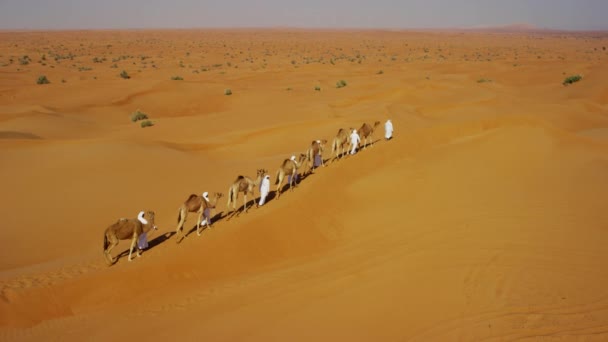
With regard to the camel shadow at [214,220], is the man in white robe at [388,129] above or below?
above

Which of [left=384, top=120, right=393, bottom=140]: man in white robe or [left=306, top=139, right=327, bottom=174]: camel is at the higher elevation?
[left=384, top=120, right=393, bottom=140]: man in white robe

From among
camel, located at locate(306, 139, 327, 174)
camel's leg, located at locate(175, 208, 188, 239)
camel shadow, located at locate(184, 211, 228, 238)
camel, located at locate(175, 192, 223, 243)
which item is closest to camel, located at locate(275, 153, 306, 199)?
camel shadow, located at locate(184, 211, 228, 238)

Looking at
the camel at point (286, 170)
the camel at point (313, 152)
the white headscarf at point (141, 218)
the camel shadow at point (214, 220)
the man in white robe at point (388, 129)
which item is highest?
the man in white robe at point (388, 129)

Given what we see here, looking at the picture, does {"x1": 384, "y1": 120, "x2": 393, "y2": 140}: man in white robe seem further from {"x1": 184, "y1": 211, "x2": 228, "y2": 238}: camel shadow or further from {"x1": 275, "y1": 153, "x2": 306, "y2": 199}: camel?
{"x1": 184, "y1": 211, "x2": 228, "y2": 238}: camel shadow

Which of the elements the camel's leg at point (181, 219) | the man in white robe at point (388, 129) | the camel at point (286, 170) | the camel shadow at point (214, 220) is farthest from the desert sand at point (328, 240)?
the man in white robe at point (388, 129)

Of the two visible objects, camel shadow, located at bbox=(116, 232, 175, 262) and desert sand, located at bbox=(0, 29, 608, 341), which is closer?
desert sand, located at bbox=(0, 29, 608, 341)

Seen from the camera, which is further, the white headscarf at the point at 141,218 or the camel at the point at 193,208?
the camel at the point at 193,208

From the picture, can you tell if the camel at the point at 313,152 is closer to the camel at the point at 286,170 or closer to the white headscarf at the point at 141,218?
the camel at the point at 286,170

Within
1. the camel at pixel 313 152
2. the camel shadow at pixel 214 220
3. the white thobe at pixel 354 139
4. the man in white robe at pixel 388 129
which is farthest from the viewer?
the man in white robe at pixel 388 129

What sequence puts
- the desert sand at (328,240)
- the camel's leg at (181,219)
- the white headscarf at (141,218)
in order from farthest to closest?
1. the camel's leg at (181,219)
2. the white headscarf at (141,218)
3. the desert sand at (328,240)

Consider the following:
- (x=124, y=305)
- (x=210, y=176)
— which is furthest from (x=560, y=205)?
(x=210, y=176)

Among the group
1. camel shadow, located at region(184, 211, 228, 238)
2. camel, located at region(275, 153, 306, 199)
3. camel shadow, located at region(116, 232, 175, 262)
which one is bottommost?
camel shadow, located at region(116, 232, 175, 262)

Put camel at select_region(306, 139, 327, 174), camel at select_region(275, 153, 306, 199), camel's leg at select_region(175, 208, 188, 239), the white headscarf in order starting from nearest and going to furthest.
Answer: the white headscarf
camel's leg at select_region(175, 208, 188, 239)
camel at select_region(275, 153, 306, 199)
camel at select_region(306, 139, 327, 174)

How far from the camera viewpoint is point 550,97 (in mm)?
30422
